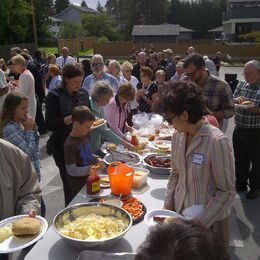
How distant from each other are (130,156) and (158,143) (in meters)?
0.58

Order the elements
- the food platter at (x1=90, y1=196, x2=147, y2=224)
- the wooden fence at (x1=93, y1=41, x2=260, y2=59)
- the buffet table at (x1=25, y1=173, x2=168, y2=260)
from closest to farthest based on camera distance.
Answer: the buffet table at (x1=25, y1=173, x2=168, y2=260)
the food platter at (x1=90, y1=196, x2=147, y2=224)
the wooden fence at (x1=93, y1=41, x2=260, y2=59)

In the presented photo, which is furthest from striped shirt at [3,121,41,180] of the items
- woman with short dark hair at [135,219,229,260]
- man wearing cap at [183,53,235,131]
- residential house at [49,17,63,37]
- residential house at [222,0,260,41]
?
residential house at [49,17,63,37]

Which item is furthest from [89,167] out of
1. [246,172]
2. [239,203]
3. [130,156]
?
[246,172]

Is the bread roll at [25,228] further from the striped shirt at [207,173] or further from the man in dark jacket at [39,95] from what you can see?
the man in dark jacket at [39,95]

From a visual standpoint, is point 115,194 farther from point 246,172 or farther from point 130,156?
point 246,172

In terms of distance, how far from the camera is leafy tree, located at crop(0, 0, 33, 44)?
29688 millimetres

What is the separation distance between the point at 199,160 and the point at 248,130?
8.79 feet

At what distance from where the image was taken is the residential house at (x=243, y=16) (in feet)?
140

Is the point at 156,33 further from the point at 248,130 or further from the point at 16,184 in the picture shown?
the point at 16,184

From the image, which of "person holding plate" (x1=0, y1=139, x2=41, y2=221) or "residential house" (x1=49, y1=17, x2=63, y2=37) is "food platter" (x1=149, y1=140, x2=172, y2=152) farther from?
"residential house" (x1=49, y1=17, x2=63, y2=37)

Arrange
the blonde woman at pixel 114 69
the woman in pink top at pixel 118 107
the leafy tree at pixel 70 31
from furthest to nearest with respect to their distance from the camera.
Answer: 1. the leafy tree at pixel 70 31
2. the blonde woman at pixel 114 69
3. the woman in pink top at pixel 118 107

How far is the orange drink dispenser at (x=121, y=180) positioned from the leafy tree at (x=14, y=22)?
98.2 ft

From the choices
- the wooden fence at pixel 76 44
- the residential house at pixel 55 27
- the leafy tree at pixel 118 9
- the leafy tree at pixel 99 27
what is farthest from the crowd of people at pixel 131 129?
the leafy tree at pixel 118 9

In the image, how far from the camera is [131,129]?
4488 mm
